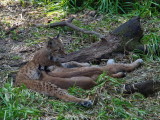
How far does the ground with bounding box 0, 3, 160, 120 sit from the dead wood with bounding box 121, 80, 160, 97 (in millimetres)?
125

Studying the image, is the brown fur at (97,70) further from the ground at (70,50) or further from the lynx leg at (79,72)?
the ground at (70,50)

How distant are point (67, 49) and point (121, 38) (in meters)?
1.21

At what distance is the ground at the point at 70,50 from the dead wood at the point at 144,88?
0.41 feet

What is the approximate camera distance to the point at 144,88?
5.70 meters

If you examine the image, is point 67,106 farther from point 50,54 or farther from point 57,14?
point 57,14

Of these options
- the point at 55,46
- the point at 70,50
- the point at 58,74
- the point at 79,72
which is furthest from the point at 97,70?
the point at 70,50

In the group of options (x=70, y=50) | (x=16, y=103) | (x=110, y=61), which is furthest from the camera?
(x=70, y=50)

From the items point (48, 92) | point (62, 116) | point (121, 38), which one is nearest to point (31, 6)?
point (121, 38)

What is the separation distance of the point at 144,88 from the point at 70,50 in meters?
2.37

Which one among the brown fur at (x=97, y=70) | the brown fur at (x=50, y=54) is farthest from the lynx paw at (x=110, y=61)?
the brown fur at (x=50, y=54)

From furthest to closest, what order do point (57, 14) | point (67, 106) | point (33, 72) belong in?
point (57, 14) → point (33, 72) → point (67, 106)

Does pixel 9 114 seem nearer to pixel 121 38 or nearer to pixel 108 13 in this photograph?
pixel 121 38

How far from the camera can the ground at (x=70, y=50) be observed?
4906 mm

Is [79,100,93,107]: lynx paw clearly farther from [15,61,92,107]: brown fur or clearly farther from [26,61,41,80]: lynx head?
[26,61,41,80]: lynx head
